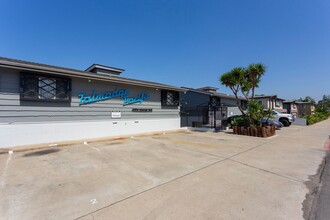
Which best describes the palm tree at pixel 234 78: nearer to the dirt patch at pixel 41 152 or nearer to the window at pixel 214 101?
the window at pixel 214 101

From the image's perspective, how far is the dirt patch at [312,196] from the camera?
101 inches

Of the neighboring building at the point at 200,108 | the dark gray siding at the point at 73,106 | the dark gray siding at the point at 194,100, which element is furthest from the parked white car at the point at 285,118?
the dark gray siding at the point at 73,106

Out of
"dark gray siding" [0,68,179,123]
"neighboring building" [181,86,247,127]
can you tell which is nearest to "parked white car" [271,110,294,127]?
"neighboring building" [181,86,247,127]

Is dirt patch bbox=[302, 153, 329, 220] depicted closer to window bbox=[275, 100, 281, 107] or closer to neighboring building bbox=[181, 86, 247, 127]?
neighboring building bbox=[181, 86, 247, 127]

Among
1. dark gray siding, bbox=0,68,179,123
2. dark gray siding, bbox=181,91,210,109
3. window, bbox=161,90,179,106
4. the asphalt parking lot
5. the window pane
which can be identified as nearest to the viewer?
the asphalt parking lot

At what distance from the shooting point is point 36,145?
7105mm

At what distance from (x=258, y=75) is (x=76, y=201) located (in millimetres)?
12694

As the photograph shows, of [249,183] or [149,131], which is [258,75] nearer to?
[149,131]

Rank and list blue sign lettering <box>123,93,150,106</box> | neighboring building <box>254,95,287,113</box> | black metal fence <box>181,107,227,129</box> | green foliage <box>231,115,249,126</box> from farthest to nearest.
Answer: neighboring building <box>254,95,287,113</box> < black metal fence <box>181,107,227,129</box> < green foliage <box>231,115,249,126</box> < blue sign lettering <box>123,93,150,106</box>

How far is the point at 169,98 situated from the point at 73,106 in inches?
281

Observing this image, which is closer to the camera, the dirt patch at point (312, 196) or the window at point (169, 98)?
the dirt patch at point (312, 196)

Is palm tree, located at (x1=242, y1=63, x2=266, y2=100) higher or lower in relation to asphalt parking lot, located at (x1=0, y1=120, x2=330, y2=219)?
higher

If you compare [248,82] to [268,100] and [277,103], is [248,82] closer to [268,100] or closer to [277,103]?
[268,100]

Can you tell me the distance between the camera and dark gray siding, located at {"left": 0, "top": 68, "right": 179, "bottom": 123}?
674 cm
